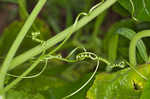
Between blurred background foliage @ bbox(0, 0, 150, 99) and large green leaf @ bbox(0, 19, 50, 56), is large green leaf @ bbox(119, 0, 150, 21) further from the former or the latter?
large green leaf @ bbox(0, 19, 50, 56)

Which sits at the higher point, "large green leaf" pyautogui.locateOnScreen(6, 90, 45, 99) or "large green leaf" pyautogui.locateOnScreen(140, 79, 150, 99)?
"large green leaf" pyautogui.locateOnScreen(6, 90, 45, 99)

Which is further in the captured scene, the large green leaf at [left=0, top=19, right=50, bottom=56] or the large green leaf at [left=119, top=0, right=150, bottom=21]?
the large green leaf at [left=0, top=19, right=50, bottom=56]

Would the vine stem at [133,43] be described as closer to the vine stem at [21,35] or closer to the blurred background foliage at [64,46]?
the blurred background foliage at [64,46]

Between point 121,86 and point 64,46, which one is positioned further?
point 64,46

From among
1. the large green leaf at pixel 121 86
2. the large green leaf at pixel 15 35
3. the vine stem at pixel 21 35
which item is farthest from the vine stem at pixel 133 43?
the large green leaf at pixel 15 35

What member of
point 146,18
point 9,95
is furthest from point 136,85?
point 9,95

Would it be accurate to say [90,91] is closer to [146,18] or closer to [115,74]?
[115,74]

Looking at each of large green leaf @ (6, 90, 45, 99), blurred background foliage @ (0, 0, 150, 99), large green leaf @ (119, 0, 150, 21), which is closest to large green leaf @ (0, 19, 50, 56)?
blurred background foliage @ (0, 0, 150, 99)

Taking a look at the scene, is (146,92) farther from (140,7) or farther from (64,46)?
(64,46)

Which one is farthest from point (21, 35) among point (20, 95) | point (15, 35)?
point (15, 35)
